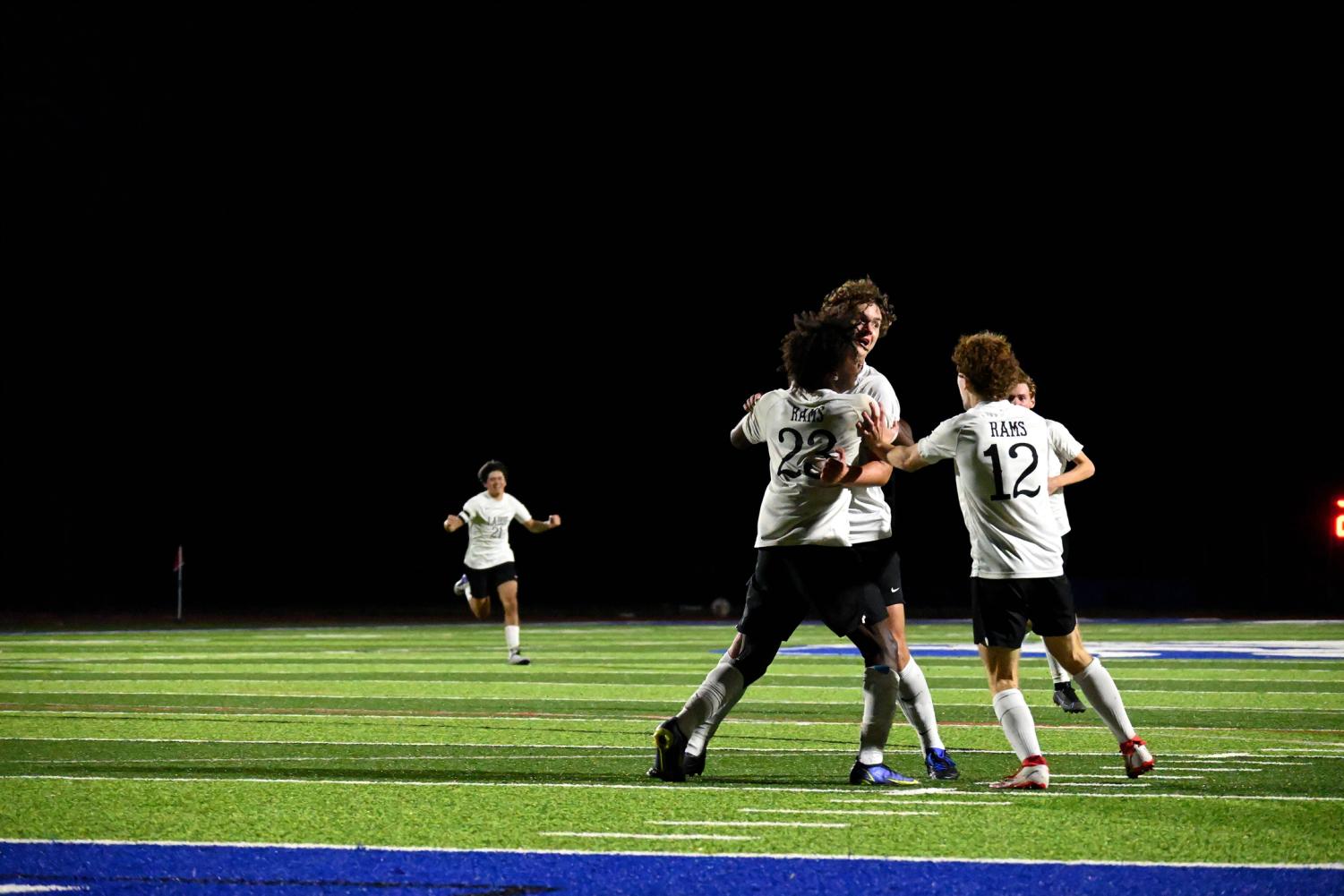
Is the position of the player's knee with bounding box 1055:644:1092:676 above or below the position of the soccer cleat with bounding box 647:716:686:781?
above

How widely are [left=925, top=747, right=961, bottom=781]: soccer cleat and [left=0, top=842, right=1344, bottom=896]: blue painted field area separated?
7.50 ft

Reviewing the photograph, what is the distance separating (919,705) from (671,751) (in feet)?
3.67

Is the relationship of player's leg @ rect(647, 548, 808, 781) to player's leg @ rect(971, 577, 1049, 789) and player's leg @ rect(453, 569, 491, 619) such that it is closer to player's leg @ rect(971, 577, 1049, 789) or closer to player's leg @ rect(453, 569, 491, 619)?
player's leg @ rect(971, 577, 1049, 789)

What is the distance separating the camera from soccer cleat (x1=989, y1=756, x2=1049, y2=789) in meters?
6.82

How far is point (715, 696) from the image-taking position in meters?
7.41

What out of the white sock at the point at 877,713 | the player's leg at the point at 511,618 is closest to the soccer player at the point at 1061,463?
the white sock at the point at 877,713

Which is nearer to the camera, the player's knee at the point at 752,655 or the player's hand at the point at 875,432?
the player's hand at the point at 875,432

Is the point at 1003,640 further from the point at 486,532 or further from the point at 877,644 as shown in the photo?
the point at 486,532

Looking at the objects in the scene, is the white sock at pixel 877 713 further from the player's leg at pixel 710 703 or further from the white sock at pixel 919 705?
the player's leg at pixel 710 703

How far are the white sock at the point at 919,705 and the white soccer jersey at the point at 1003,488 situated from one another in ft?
2.36

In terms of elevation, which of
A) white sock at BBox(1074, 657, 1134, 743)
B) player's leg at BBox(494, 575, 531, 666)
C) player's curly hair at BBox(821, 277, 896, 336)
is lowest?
Answer: player's leg at BBox(494, 575, 531, 666)

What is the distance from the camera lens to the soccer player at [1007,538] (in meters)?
7.10

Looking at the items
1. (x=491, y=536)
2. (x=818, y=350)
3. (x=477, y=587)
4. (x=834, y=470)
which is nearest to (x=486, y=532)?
(x=491, y=536)

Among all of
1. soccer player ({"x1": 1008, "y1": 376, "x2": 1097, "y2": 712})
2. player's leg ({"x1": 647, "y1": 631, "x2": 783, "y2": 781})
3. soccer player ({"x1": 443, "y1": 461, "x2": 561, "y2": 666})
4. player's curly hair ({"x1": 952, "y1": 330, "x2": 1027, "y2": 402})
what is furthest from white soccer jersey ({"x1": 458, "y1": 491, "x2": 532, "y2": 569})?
player's curly hair ({"x1": 952, "y1": 330, "x2": 1027, "y2": 402})
